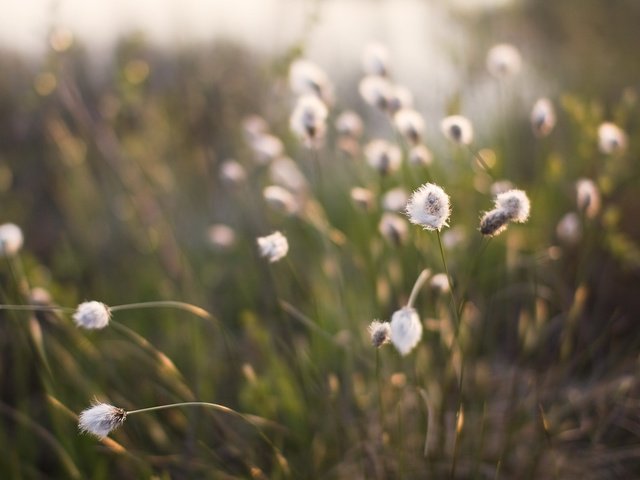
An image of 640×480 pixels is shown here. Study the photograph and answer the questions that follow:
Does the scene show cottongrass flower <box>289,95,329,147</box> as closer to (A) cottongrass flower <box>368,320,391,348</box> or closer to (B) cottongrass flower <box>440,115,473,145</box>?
(B) cottongrass flower <box>440,115,473,145</box>

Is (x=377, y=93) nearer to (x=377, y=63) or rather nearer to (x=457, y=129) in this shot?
(x=377, y=63)

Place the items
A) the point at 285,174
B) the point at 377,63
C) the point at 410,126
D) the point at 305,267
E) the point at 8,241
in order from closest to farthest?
the point at 8,241 → the point at 410,126 → the point at 377,63 → the point at 285,174 → the point at 305,267

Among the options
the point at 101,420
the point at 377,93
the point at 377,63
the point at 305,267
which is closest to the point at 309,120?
the point at 377,93

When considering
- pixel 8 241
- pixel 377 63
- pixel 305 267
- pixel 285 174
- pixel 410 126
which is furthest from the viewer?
pixel 305 267

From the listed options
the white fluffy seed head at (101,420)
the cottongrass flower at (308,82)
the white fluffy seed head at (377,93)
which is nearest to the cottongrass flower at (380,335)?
the white fluffy seed head at (101,420)

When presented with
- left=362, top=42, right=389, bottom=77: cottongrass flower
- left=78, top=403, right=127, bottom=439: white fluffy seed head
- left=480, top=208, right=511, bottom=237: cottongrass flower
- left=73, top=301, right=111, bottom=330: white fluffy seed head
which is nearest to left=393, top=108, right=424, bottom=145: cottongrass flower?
left=362, top=42, right=389, bottom=77: cottongrass flower

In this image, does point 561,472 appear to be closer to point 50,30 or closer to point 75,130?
point 50,30
